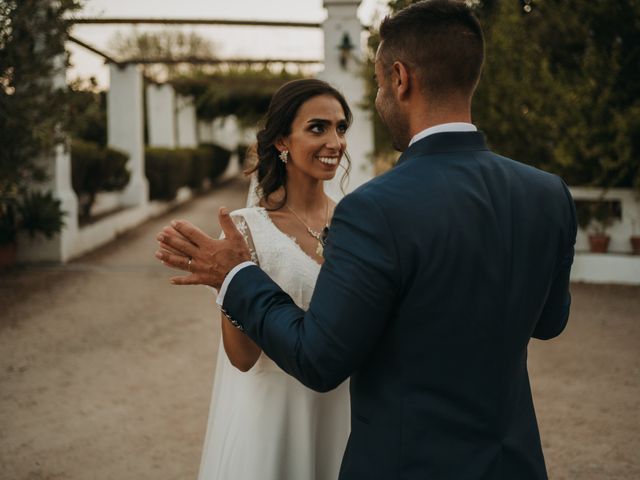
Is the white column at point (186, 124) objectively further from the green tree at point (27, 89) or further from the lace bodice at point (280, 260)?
the lace bodice at point (280, 260)

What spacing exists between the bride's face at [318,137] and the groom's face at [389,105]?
0.97 m

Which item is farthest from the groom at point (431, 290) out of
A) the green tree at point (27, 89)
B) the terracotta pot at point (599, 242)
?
the terracotta pot at point (599, 242)

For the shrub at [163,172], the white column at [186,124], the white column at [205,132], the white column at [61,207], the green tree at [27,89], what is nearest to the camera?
the green tree at [27,89]

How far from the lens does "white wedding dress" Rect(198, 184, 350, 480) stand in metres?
2.32

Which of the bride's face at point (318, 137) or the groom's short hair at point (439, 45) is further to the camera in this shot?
the bride's face at point (318, 137)

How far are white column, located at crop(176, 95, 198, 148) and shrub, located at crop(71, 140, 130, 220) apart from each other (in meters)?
9.17

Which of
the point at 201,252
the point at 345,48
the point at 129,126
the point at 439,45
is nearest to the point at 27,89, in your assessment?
the point at 345,48

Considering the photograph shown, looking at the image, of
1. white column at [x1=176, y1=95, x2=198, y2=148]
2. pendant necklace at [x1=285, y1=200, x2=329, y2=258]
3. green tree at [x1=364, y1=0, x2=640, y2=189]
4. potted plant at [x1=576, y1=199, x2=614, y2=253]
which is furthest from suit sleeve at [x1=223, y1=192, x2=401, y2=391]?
white column at [x1=176, y1=95, x2=198, y2=148]

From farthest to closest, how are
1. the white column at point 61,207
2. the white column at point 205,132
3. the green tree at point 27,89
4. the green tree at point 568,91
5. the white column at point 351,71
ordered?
the white column at point 205,132 < the white column at point 351,71 < the white column at point 61,207 < the green tree at point 568,91 < the green tree at point 27,89

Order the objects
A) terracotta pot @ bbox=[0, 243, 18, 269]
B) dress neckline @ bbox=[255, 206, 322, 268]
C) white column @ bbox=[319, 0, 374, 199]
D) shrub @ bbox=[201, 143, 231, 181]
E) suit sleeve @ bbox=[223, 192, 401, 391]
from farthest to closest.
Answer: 1. shrub @ bbox=[201, 143, 231, 181]
2. white column @ bbox=[319, 0, 374, 199]
3. terracotta pot @ bbox=[0, 243, 18, 269]
4. dress neckline @ bbox=[255, 206, 322, 268]
5. suit sleeve @ bbox=[223, 192, 401, 391]

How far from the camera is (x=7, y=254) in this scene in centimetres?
905

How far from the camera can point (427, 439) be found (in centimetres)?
146

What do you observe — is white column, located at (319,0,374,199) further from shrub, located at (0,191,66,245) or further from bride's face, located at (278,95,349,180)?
bride's face, located at (278,95,349,180)

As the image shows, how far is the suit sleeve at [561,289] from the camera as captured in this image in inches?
65.4
